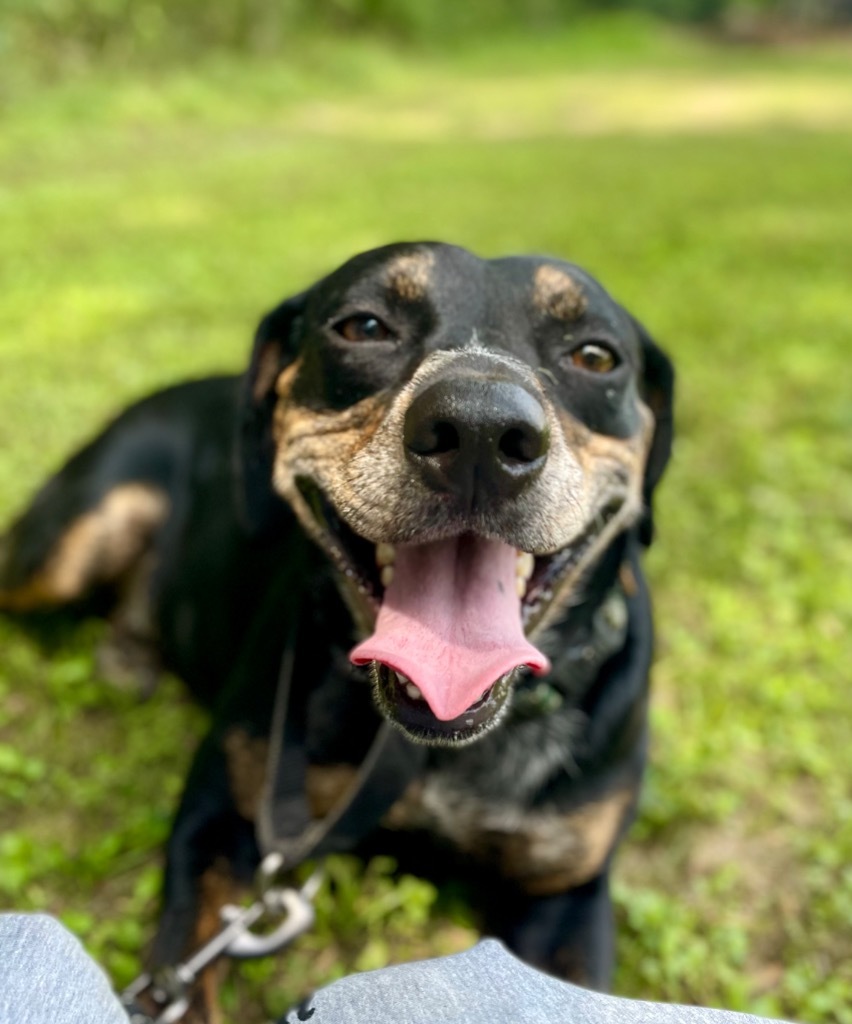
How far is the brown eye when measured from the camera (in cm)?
251

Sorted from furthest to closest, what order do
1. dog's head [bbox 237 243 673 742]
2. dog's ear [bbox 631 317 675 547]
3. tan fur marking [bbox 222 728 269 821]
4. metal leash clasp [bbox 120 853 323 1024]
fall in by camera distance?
1. dog's ear [bbox 631 317 675 547]
2. tan fur marking [bbox 222 728 269 821]
3. metal leash clasp [bbox 120 853 323 1024]
4. dog's head [bbox 237 243 673 742]

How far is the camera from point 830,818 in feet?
10.4

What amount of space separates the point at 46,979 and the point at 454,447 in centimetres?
114

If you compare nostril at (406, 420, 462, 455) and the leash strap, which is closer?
nostril at (406, 420, 462, 455)

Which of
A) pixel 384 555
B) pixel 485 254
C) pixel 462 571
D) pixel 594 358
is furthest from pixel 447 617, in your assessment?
pixel 485 254

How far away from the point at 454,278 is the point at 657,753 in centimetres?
185

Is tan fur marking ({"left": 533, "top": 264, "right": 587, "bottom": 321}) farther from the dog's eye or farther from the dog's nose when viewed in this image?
the dog's nose

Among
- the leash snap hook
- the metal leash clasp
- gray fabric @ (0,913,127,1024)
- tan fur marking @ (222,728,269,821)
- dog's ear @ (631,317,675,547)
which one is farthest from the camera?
dog's ear @ (631,317,675,547)

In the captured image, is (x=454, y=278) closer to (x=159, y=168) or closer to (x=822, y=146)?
(x=159, y=168)

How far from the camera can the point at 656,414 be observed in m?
2.88

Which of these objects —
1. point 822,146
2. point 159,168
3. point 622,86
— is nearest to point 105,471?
point 159,168

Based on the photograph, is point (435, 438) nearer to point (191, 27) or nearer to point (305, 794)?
point (305, 794)

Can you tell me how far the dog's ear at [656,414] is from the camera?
9.21 feet

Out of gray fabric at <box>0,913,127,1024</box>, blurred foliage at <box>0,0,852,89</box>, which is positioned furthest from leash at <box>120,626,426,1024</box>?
blurred foliage at <box>0,0,852,89</box>
